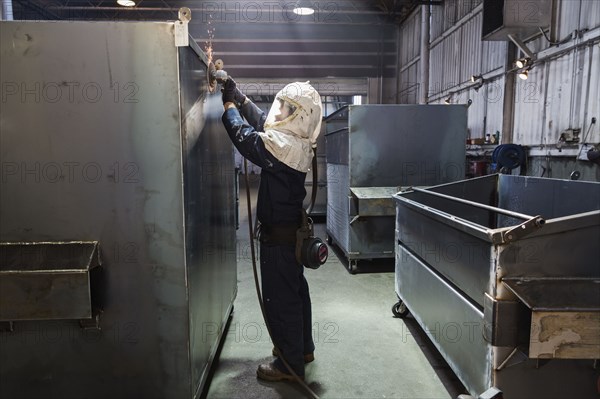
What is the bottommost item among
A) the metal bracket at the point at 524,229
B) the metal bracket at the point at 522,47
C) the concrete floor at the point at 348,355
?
the concrete floor at the point at 348,355

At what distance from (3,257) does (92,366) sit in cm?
53

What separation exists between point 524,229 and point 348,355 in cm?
136

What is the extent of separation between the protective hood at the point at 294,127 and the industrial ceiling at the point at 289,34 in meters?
5.83

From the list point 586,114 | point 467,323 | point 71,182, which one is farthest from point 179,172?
point 586,114

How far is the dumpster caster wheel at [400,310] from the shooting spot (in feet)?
9.13

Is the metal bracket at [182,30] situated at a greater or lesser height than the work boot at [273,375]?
greater

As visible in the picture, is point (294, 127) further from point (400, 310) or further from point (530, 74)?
point (530, 74)

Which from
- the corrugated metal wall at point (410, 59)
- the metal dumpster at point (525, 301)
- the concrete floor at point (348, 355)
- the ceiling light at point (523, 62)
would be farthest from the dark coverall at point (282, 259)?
the corrugated metal wall at point (410, 59)

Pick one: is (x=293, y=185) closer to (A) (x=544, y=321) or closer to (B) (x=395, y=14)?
(A) (x=544, y=321)

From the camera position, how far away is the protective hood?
1.81 m

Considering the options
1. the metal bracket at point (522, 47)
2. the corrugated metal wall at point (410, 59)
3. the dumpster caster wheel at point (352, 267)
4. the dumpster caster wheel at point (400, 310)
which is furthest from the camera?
the corrugated metal wall at point (410, 59)

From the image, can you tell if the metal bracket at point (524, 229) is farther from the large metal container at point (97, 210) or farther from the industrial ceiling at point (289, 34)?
the industrial ceiling at point (289, 34)

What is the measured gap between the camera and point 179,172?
1.46 meters

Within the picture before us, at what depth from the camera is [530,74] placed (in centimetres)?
377
